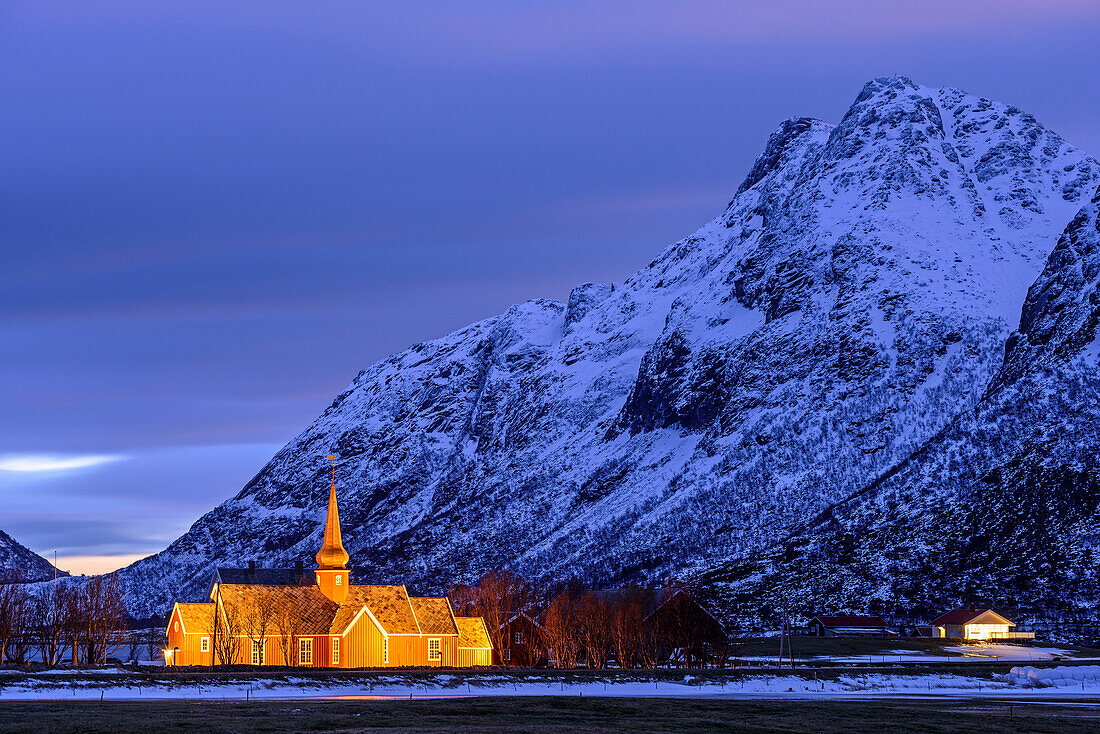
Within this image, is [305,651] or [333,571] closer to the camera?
[305,651]

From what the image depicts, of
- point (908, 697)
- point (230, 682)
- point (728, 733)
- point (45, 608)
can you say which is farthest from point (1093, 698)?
point (45, 608)

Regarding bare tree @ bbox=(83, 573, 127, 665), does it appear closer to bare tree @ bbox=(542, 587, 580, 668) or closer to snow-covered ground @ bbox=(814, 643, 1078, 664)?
bare tree @ bbox=(542, 587, 580, 668)

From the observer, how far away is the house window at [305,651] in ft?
401

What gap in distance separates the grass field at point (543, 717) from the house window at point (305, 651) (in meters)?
43.6

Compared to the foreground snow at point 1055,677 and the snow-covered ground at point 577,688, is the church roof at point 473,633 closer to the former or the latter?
the snow-covered ground at point 577,688

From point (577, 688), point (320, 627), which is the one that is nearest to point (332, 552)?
point (320, 627)

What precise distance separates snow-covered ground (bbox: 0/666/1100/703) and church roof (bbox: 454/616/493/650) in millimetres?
30508

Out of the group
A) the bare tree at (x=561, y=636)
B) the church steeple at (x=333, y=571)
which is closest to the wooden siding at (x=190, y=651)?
the church steeple at (x=333, y=571)

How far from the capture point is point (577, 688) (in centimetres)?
9662

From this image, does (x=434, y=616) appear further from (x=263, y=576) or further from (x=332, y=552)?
(x=263, y=576)

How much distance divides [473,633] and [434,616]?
6.86 m

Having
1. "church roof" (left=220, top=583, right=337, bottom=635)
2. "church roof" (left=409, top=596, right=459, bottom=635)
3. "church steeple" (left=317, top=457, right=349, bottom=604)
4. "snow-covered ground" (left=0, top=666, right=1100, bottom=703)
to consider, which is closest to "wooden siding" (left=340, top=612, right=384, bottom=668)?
"church roof" (left=220, top=583, right=337, bottom=635)

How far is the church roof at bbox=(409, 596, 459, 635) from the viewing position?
127m

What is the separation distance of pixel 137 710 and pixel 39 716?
5754mm
